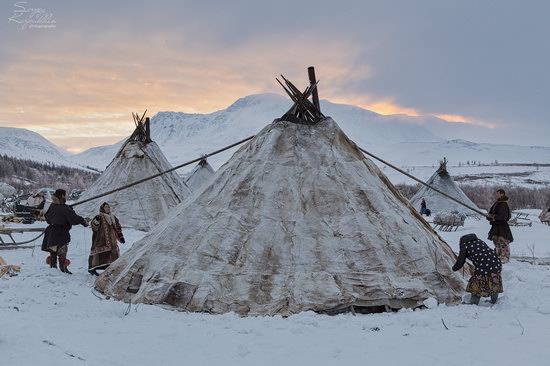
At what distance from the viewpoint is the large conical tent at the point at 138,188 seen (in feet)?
54.7

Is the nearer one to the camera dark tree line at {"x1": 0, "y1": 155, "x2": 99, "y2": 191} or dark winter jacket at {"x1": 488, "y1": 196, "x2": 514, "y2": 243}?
dark winter jacket at {"x1": 488, "y1": 196, "x2": 514, "y2": 243}

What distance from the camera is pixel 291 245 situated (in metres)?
7.12

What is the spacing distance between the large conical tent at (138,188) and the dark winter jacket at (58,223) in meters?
7.34

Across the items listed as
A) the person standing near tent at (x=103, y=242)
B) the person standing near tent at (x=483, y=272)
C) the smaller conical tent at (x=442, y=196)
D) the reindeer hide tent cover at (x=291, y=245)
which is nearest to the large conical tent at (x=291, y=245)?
the reindeer hide tent cover at (x=291, y=245)

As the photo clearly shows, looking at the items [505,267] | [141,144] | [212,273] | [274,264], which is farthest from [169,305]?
[141,144]

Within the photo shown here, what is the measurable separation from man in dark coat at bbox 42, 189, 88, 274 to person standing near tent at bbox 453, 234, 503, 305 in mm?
6360

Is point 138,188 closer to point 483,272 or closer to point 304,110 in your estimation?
point 304,110

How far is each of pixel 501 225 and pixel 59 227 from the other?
838 centimetres

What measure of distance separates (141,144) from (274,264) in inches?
503

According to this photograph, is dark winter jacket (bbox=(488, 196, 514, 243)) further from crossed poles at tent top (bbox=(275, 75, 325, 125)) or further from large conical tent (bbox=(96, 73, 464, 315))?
crossed poles at tent top (bbox=(275, 75, 325, 125))

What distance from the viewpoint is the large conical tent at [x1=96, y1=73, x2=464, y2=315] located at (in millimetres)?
6621

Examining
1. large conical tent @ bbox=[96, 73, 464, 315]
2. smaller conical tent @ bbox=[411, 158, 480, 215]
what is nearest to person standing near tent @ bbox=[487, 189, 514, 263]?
large conical tent @ bbox=[96, 73, 464, 315]

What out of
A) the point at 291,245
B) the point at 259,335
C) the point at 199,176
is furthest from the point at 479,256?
the point at 199,176

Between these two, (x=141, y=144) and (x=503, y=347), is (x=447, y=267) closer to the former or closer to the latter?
(x=503, y=347)
